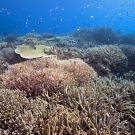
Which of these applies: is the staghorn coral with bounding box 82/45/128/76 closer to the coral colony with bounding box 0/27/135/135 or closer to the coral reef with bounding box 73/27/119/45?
the coral colony with bounding box 0/27/135/135

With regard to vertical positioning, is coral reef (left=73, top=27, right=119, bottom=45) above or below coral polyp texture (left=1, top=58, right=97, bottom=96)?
above

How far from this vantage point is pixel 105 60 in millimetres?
8430

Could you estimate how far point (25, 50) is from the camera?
800 cm

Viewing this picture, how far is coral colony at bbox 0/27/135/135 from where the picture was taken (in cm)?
281

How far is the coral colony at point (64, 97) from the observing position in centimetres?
281

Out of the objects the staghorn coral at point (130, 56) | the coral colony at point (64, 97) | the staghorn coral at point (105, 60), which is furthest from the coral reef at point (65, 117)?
the staghorn coral at point (130, 56)

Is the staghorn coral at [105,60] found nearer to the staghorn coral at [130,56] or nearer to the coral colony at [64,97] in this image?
the coral colony at [64,97]

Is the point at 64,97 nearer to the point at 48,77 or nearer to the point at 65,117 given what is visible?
the point at 48,77

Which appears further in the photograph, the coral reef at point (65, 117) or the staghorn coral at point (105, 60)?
the staghorn coral at point (105, 60)

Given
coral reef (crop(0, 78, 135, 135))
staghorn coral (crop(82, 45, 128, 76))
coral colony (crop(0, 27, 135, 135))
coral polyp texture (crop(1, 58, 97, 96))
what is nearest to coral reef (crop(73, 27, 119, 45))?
staghorn coral (crop(82, 45, 128, 76))

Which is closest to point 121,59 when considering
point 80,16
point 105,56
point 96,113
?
point 105,56

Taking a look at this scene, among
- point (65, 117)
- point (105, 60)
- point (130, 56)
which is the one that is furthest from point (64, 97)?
point (130, 56)

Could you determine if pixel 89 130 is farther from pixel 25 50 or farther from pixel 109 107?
pixel 25 50

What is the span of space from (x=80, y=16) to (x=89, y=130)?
201 meters
